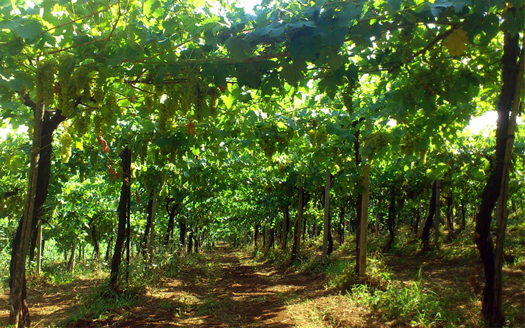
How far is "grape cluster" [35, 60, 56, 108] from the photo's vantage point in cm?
271

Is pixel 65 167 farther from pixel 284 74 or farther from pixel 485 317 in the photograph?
pixel 485 317

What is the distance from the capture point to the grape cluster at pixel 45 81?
271 centimetres

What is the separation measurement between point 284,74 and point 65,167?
483 cm

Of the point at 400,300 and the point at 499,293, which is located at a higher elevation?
A: the point at 499,293

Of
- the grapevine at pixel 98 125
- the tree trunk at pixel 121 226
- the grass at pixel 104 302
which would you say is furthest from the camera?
the tree trunk at pixel 121 226

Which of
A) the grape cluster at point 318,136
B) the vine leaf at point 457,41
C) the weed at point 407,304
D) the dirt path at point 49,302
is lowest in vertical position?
the dirt path at point 49,302

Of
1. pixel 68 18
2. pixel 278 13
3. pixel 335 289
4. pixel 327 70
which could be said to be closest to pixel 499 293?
pixel 327 70

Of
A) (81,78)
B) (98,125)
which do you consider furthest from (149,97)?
(81,78)

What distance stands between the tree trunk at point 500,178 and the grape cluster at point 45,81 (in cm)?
372

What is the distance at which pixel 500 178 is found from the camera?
3.29 metres

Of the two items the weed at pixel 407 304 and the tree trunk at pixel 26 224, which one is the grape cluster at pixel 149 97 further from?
the weed at pixel 407 304

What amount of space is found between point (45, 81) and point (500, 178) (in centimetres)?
383

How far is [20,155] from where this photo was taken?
5457mm

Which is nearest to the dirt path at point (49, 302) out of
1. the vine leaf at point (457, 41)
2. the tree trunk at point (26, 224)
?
the tree trunk at point (26, 224)
